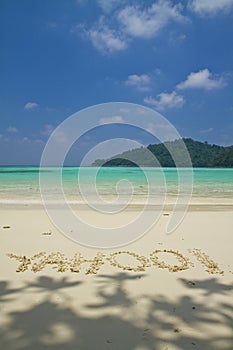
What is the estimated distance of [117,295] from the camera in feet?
11.9

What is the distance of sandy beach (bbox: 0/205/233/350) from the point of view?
9.02 ft

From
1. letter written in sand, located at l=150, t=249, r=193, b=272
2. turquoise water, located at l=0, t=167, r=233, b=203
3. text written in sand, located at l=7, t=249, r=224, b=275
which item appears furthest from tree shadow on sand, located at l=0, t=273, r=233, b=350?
turquoise water, located at l=0, t=167, r=233, b=203

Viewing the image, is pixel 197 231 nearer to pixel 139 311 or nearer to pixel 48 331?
pixel 139 311

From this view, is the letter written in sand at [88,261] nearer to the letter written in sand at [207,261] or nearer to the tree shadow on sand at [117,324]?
the tree shadow on sand at [117,324]

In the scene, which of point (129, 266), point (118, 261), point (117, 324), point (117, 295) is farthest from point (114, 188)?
point (117, 324)

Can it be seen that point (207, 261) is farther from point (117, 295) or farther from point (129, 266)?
point (117, 295)

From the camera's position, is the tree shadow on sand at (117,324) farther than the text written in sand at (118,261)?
No

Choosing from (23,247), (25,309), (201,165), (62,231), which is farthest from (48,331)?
(201,165)

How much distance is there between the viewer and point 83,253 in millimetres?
5457

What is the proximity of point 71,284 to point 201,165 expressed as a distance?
110m

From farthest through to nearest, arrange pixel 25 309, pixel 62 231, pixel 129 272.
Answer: pixel 62 231 → pixel 129 272 → pixel 25 309

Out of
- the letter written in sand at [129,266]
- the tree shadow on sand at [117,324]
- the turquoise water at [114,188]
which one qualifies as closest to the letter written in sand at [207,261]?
the letter written in sand at [129,266]

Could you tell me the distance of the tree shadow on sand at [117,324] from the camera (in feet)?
8.71

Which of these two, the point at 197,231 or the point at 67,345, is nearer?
the point at 67,345
